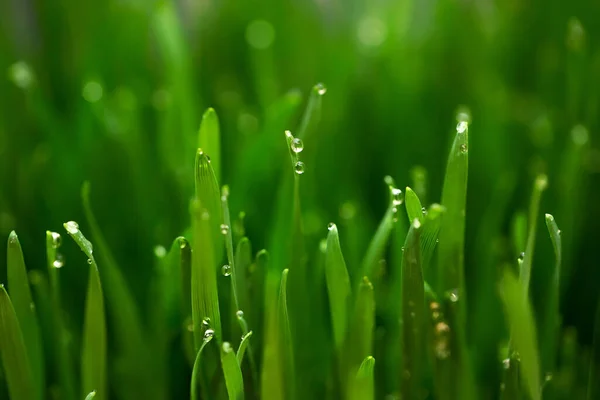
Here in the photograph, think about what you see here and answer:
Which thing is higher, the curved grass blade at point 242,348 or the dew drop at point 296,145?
the dew drop at point 296,145

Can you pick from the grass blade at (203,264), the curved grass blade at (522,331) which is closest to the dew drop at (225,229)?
the grass blade at (203,264)

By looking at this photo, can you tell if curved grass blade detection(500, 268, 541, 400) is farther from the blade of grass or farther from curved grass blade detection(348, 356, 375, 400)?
the blade of grass

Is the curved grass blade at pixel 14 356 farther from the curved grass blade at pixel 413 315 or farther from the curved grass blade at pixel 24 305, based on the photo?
the curved grass blade at pixel 413 315

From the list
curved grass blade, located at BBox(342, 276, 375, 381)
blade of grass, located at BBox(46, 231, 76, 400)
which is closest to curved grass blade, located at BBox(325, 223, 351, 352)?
curved grass blade, located at BBox(342, 276, 375, 381)

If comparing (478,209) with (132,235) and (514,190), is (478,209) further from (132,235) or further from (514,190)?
(132,235)

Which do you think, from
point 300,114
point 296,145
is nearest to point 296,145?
point 296,145

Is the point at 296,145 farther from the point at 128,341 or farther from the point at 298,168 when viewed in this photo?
the point at 128,341
